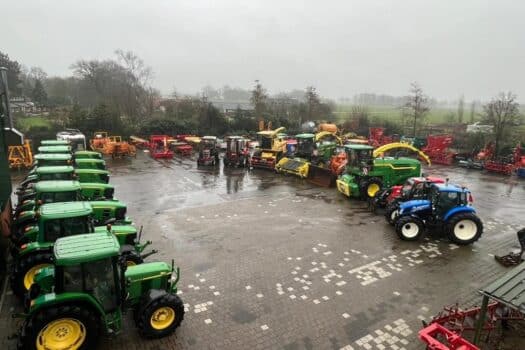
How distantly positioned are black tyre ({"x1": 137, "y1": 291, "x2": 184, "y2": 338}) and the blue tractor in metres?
6.81

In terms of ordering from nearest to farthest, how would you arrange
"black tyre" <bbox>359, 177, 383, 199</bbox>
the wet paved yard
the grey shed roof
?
Answer: the grey shed roof → the wet paved yard → "black tyre" <bbox>359, 177, 383, 199</bbox>

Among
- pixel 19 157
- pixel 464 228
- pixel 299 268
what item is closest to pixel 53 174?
pixel 299 268

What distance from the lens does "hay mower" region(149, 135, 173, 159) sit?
77.0ft

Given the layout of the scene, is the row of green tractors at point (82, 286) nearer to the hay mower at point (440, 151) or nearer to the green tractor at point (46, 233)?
the green tractor at point (46, 233)

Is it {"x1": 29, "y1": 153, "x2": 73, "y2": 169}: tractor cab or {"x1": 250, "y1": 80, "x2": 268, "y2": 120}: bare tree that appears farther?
{"x1": 250, "y1": 80, "x2": 268, "y2": 120}: bare tree

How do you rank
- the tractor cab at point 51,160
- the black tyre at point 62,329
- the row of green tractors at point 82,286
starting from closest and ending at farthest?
the black tyre at point 62,329 → the row of green tractors at point 82,286 → the tractor cab at point 51,160

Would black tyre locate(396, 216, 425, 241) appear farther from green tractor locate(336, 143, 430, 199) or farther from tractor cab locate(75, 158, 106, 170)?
tractor cab locate(75, 158, 106, 170)

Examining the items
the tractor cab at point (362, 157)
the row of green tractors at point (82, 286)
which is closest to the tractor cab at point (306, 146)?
the tractor cab at point (362, 157)

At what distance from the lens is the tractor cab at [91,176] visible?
41.4ft

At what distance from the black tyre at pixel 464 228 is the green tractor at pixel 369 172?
453cm

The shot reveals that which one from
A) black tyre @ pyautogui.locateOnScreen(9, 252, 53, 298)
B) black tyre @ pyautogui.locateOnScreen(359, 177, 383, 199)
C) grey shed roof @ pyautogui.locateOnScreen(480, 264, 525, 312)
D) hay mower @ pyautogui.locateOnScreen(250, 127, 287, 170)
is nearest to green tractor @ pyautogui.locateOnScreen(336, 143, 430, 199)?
black tyre @ pyautogui.locateOnScreen(359, 177, 383, 199)

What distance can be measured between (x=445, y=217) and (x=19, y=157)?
66.7 feet

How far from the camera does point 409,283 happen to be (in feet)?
25.7

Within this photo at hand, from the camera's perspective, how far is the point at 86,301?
5.13m
